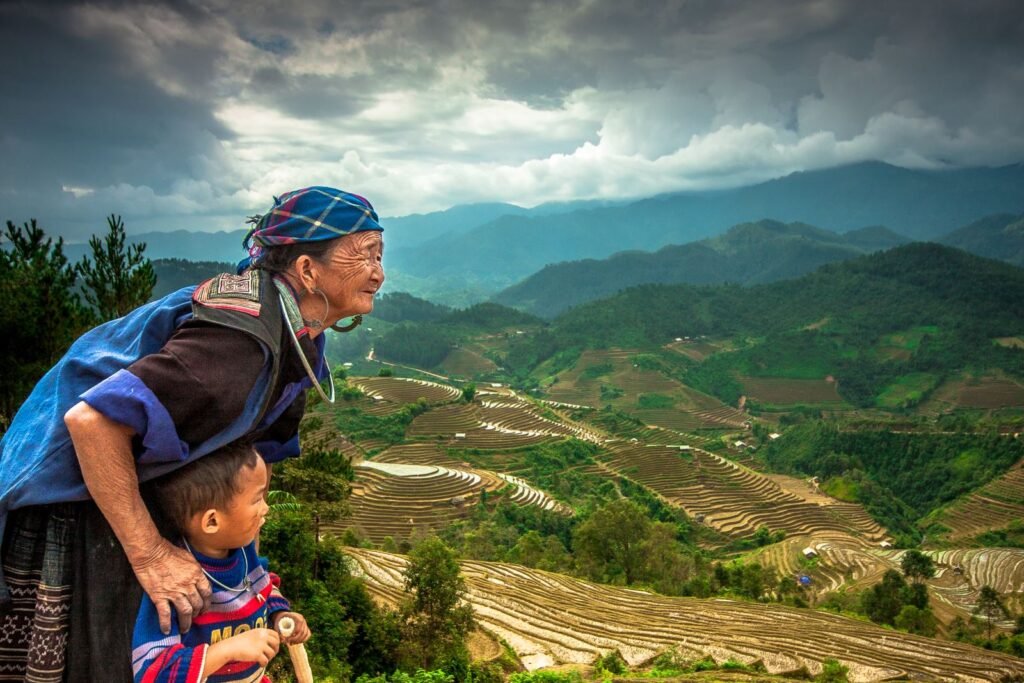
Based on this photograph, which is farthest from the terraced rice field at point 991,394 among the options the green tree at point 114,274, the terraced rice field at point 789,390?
the green tree at point 114,274

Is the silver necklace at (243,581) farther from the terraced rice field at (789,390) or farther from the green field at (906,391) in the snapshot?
the green field at (906,391)

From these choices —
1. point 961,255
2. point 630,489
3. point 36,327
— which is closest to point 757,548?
point 630,489

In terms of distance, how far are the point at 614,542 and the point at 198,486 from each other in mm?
24315

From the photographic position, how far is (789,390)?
78.8 metres

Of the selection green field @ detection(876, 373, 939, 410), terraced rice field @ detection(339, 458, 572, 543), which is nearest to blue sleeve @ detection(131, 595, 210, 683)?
terraced rice field @ detection(339, 458, 572, 543)

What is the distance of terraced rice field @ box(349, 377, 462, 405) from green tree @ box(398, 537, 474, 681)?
41.3 meters

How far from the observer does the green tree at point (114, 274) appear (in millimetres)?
8422

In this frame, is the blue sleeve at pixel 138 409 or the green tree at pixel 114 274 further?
the green tree at pixel 114 274

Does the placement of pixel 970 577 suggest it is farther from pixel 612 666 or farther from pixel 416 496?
pixel 612 666

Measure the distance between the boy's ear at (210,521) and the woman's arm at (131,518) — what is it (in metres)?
0.08

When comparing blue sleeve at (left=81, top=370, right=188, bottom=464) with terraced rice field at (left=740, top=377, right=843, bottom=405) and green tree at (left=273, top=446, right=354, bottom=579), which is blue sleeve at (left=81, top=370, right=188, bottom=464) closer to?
green tree at (left=273, top=446, right=354, bottom=579)

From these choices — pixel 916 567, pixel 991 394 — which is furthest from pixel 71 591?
pixel 991 394

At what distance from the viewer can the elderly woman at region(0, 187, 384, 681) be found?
135 centimetres

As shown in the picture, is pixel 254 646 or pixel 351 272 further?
pixel 351 272
